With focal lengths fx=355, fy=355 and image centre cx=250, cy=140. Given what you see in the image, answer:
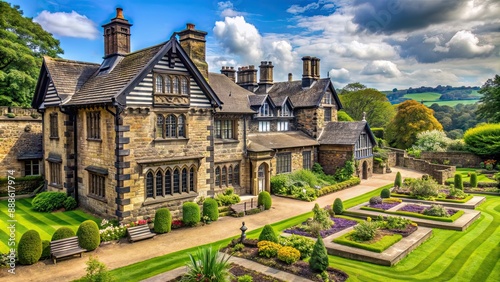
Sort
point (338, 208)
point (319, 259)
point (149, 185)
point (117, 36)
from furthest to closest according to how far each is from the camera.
Answer: point (338, 208) → point (117, 36) → point (149, 185) → point (319, 259)

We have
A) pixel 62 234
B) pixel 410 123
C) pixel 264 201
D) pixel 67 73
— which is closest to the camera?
pixel 62 234

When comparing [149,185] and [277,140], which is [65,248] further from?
[277,140]

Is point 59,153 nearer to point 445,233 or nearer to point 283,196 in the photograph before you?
point 283,196

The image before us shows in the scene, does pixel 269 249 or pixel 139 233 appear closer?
pixel 269 249

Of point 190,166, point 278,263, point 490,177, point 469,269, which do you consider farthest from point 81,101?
point 490,177

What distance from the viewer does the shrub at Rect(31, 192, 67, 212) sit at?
24.1 m

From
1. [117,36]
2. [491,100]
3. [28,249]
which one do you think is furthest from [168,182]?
[491,100]

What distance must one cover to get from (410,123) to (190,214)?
52785 mm

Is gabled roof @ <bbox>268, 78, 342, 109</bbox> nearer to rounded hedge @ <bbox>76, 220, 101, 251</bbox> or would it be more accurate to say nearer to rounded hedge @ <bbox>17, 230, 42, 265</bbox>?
rounded hedge @ <bbox>76, 220, 101, 251</bbox>

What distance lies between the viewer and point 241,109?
3059 cm

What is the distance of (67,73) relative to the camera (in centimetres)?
2595

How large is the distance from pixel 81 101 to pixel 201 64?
30.3ft

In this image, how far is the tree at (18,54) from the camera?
39.1 meters

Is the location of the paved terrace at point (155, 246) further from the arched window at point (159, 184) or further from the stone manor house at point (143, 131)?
the arched window at point (159, 184)
